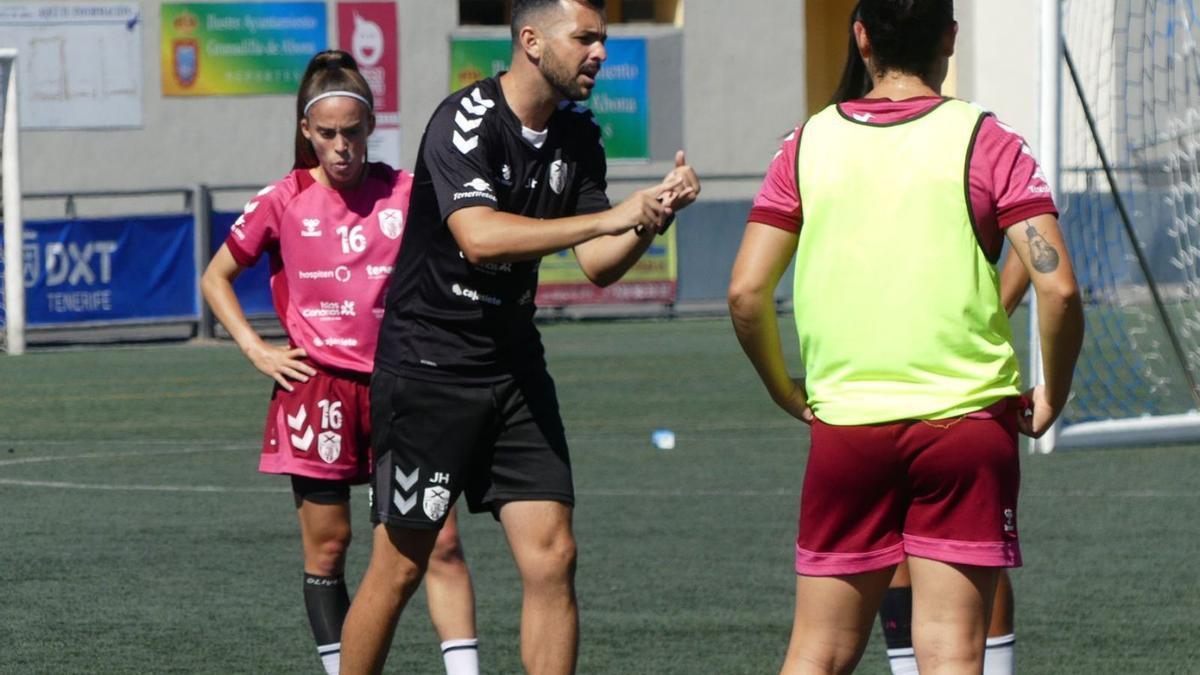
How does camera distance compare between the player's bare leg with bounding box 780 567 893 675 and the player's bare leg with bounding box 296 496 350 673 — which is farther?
the player's bare leg with bounding box 296 496 350 673

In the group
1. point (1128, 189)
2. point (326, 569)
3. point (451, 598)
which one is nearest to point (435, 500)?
point (451, 598)

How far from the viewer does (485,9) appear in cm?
3406

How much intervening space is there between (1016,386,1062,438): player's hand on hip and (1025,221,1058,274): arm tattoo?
0.33 metres

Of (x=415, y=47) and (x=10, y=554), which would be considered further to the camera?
(x=415, y=47)

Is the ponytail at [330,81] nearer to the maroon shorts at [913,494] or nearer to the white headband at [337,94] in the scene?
the white headband at [337,94]

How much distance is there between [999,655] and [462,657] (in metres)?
1.55

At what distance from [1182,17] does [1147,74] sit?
15.1 inches

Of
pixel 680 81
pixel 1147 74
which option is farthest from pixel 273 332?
pixel 1147 74

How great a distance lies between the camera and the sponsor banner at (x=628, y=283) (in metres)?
26.2

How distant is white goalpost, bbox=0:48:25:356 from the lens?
70.5 feet

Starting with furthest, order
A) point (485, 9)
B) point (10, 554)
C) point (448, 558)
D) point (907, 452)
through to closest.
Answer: point (485, 9) < point (10, 554) < point (448, 558) < point (907, 452)

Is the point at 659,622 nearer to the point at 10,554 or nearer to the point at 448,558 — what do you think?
the point at 448,558

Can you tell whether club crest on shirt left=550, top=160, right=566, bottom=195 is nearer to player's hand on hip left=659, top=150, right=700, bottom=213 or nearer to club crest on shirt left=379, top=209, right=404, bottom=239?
player's hand on hip left=659, top=150, right=700, bottom=213

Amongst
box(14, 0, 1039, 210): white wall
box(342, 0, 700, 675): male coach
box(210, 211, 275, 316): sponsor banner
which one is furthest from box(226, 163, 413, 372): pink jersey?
box(14, 0, 1039, 210): white wall
